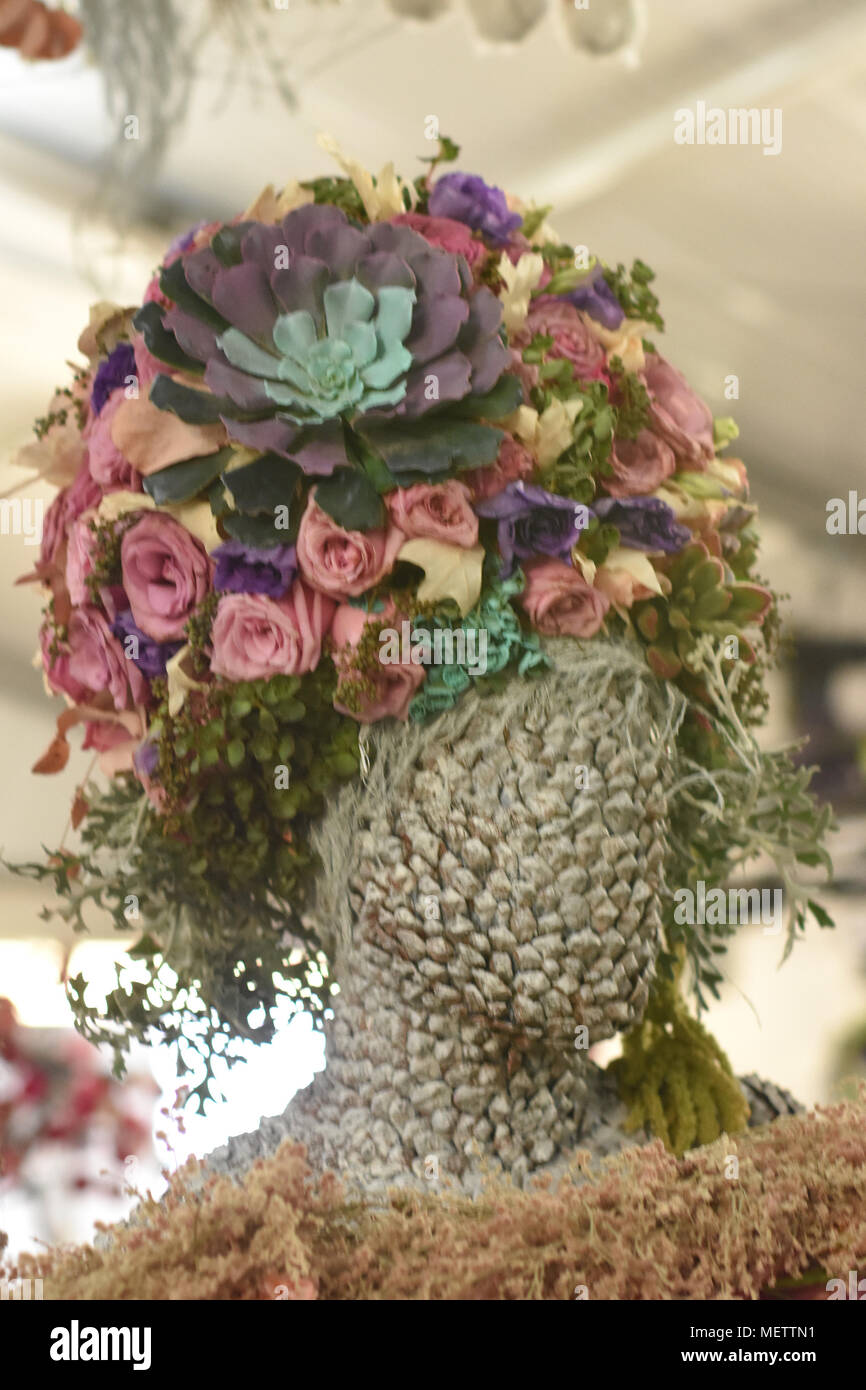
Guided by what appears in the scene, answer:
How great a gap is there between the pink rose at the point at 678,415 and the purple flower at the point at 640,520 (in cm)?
8

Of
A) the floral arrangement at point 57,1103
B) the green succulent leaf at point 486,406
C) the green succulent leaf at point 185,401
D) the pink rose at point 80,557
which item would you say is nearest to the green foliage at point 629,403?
the green succulent leaf at point 486,406

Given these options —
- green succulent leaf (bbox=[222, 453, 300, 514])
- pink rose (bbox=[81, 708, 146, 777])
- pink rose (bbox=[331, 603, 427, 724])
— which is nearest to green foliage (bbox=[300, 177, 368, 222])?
green succulent leaf (bbox=[222, 453, 300, 514])

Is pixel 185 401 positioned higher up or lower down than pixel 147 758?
higher up

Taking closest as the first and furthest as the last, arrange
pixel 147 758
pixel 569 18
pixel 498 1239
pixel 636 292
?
1. pixel 498 1239
2. pixel 147 758
3. pixel 636 292
4. pixel 569 18

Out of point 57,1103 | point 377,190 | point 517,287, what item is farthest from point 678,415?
point 57,1103

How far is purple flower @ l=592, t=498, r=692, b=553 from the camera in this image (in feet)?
3.53

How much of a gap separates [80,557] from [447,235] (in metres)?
0.38

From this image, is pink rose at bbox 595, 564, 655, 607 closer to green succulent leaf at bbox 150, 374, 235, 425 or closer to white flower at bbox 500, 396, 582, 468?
white flower at bbox 500, 396, 582, 468

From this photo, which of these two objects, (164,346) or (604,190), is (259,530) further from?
(604,190)

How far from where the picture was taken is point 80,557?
1.09m

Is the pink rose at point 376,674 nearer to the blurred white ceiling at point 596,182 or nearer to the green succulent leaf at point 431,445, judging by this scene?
the green succulent leaf at point 431,445

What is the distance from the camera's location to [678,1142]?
1.15 m

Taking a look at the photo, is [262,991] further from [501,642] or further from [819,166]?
[819,166]
